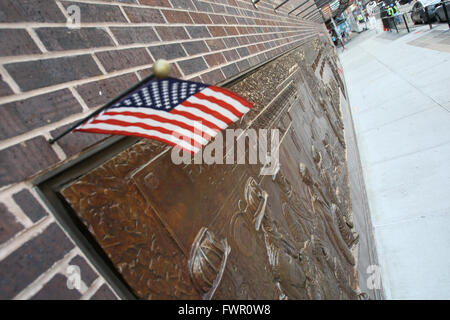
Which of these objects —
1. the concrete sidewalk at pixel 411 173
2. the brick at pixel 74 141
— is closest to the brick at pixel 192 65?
the brick at pixel 74 141

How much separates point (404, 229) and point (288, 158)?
210 centimetres

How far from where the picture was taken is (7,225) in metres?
0.74

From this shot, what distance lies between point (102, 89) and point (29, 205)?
0.56 metres

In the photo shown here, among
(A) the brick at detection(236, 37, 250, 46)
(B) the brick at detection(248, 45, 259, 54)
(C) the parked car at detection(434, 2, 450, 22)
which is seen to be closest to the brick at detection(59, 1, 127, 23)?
(A) the brick at detection(236, 37, 250, 46)

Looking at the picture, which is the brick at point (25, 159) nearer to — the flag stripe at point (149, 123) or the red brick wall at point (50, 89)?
the red brick wall at point (50, 89)

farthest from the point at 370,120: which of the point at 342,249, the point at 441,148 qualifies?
the point at 342,249

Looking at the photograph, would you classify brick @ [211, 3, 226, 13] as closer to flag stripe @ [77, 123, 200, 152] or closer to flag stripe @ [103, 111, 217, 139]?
flag stripe @ [103, 111, 217, 139]

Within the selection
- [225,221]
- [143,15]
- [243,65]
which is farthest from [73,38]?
[243,65]

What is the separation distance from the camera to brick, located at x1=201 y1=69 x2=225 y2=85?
72.5 inches

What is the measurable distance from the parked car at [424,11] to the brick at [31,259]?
1552 cm

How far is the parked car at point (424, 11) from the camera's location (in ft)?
40.2
